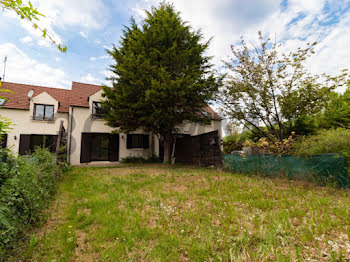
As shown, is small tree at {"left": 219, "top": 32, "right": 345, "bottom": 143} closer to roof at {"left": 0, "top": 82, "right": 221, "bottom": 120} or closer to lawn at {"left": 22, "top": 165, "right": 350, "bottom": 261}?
roof at {"left": 0, "top": 82, "right": 221, "bottom": 120}

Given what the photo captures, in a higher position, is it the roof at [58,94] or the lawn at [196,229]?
the roof at [58,94]

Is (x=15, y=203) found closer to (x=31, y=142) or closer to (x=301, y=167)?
(x=301, y=167)

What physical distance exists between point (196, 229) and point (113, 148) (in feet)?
42.7

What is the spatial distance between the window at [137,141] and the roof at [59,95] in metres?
4.58

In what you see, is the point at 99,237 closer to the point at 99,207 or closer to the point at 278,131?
the point at 99,207

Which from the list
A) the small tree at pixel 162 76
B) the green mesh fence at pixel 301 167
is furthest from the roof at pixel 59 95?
the green mesh fence at pixel 301 167

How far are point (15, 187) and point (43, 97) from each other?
14496 mm

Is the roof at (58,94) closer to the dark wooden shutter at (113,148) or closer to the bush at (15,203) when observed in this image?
the dark wooden shutter at (113,148)

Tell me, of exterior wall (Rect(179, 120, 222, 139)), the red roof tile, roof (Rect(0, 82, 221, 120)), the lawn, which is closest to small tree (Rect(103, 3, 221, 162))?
roof (Rect(0, 82, 221, 120))

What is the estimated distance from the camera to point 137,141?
1531 centimetres

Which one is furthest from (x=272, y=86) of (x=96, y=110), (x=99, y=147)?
(x=99, y=147)

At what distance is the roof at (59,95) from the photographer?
1345 cm

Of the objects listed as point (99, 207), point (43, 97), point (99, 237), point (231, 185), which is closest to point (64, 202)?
point (99, 207)

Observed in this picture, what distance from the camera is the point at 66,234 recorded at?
2609 millimetres
